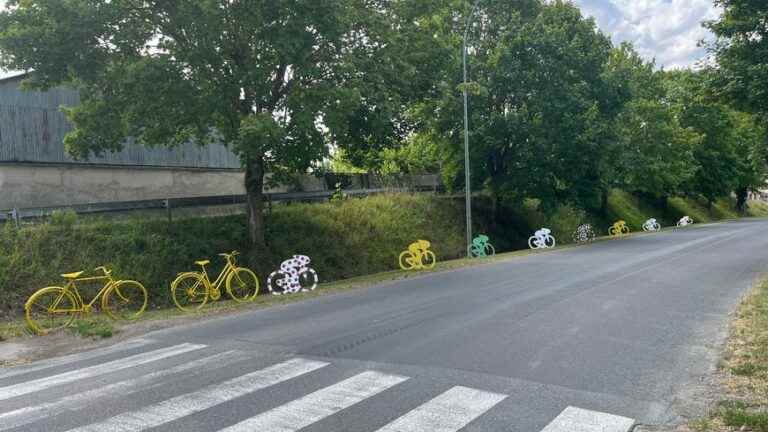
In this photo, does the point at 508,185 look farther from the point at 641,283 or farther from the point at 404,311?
the point at 404,311

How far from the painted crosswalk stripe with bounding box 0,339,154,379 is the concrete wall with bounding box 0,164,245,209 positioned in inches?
440

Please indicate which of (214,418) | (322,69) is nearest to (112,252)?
(322,69)

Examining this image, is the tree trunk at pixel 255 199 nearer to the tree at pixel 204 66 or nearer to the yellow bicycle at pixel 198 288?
the tree at pixel 204 66

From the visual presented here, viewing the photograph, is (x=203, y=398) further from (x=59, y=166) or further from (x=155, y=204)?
(x=59, y=166)

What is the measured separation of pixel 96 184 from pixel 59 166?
139cm

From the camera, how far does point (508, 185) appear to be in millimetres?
27797

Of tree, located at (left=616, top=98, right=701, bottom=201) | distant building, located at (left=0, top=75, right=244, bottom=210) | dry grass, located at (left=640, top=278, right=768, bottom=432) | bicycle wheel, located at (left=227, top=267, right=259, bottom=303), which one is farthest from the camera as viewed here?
tree, located at (left=616, top=98, right=701, bottom=201)

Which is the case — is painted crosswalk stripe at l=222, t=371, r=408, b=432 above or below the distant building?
below

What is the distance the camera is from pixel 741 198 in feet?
221

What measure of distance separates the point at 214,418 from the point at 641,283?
399 inches

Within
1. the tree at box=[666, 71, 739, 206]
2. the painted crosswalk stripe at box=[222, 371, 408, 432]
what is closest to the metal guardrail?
the painted crosswalk stripe at box=[222, 371, 408, 432]

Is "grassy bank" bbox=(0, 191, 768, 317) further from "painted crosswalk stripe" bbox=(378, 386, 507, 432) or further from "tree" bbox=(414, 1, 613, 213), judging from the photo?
"painted crosswalk stripe" bbox=(378, 386, 507, 432)

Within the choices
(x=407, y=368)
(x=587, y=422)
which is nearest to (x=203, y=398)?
(x=407, y=368)

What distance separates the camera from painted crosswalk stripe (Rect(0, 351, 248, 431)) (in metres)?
5.23
